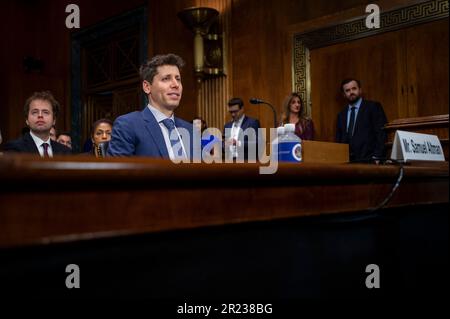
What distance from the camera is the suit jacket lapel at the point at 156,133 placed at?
78.6 inches

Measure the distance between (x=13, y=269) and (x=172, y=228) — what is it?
0.79 ft

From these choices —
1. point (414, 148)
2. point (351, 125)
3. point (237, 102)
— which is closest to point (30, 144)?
point (414, 148)

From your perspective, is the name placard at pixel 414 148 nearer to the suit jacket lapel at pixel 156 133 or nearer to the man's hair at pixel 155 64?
the suit jacket lapel at pixel 156 133

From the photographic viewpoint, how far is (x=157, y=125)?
2.05m

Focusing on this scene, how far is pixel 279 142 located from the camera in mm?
1379

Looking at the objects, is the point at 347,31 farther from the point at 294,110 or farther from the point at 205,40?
the point at 205,40

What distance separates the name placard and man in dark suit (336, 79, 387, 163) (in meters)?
2.19

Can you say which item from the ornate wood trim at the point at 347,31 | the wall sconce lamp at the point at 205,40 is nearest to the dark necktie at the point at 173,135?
the ornate wood trim at the point at 347,31

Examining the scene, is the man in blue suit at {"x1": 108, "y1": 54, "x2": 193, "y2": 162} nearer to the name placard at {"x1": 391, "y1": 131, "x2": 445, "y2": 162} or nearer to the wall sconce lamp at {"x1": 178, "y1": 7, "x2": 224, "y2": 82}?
the name placard at {"x1": 391, "y1": 131, "x2": 445, "y2": 162}

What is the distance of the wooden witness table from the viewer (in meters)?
0.57

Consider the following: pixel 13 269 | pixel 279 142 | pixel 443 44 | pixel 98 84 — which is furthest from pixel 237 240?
pixel 98 84

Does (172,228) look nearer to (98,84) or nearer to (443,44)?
(443,44)

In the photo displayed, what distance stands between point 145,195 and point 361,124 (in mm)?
3534

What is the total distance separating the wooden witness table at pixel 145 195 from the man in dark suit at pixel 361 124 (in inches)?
118
